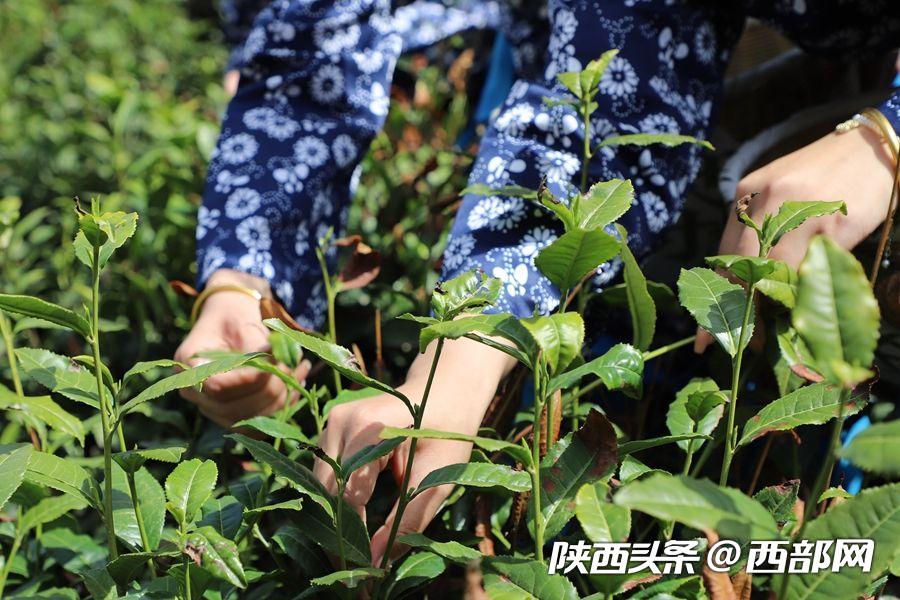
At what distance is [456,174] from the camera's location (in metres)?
1.55

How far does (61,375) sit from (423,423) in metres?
0.33

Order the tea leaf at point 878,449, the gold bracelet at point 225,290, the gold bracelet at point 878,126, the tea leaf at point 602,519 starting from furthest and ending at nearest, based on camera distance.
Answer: the gold bracelet at point 225,290, the gold bracelet at point 878,126, the tea leaf at point 602,519, the tea leaf at point 878,449

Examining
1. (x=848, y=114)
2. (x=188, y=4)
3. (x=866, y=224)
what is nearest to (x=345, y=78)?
(x=848, y=114)

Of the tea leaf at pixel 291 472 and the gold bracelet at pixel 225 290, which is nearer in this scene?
the tea leaf at pixel 291 472

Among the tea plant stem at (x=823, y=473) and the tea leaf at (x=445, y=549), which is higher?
the tea plant stem at (x=823, y=473)

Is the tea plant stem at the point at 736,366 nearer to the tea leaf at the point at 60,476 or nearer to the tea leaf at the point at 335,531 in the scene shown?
the tea leaf at the point at 335,531

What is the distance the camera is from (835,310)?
51 cm

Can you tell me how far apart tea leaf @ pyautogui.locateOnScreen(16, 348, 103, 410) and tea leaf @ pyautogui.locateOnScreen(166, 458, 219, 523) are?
0.10 meters

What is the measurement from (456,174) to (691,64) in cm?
54

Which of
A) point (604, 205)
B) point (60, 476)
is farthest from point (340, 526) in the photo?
point (604, 205)

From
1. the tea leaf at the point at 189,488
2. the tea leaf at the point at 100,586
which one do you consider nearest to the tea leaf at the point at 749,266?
the tea leaf at the point at 189,488

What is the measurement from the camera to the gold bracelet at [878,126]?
899mm

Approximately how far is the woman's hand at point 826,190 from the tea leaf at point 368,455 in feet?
1.18

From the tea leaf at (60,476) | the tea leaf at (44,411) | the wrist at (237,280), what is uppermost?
Result: the wrist at (237,280)
